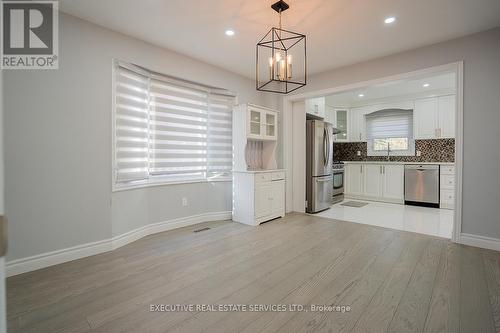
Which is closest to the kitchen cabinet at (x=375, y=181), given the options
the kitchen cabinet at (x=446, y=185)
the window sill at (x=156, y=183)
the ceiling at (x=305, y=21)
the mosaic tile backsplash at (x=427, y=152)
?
the mosaic tile backsplash at (x=427, y=152)

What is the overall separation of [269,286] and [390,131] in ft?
18.8

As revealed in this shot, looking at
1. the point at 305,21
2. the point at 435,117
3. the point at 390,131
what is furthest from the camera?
the point at 390,131

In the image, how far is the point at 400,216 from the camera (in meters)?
Answer: 4.56

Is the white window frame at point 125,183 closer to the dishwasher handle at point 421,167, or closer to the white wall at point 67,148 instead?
the white wall at point 67,148

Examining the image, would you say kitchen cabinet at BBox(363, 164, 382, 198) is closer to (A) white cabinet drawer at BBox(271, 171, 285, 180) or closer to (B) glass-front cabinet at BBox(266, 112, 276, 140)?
(A) white cabinet drawer at BBox(271, 171, 285, 180)

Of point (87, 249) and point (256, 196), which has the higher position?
point (256, 196)

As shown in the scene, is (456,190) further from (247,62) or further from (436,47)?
(247,62)

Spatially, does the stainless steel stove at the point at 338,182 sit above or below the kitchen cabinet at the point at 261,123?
below

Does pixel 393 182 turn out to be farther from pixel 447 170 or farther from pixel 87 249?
pixel 87 249

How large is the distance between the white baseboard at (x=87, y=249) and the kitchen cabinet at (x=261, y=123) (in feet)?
A: 5.60

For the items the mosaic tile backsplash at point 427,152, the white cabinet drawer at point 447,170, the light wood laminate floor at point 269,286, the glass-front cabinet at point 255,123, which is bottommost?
the light wood laminate floor at point 269,286

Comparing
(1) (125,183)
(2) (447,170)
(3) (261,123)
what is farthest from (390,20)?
(2) (447,170)

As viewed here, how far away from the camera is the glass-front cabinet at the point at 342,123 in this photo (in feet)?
22.4

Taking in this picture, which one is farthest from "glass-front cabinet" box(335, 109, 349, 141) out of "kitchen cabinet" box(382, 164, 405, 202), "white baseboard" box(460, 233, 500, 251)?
"white baseboard" box(460, 233, 500, 251)
